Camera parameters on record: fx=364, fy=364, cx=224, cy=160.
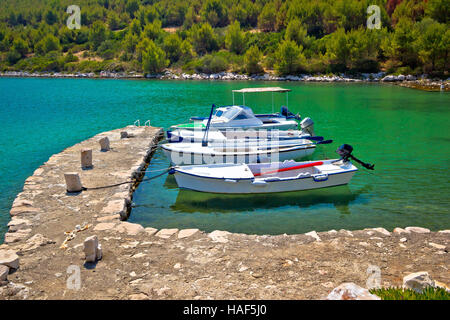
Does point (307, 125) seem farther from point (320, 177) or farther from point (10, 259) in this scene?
point (10, 259)

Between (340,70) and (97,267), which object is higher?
(340,70)

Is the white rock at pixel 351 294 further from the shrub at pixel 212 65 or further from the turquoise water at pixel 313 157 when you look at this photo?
the shrub at pixel 212 65

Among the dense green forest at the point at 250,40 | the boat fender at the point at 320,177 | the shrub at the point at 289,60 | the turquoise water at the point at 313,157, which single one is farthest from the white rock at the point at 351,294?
the shrub at the point at 289,60

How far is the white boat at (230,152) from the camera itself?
1666 cm

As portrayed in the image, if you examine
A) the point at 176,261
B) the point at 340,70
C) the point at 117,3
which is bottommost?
the point at 176,261

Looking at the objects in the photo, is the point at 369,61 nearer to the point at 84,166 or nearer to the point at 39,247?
the point at 84,166

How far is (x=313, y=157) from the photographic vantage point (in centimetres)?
2058

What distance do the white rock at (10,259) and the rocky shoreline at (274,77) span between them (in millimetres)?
57879

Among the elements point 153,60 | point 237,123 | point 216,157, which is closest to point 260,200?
point 216,157

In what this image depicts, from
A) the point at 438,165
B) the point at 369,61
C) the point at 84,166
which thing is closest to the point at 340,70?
the point at 369,61

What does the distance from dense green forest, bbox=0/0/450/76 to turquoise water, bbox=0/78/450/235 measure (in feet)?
101

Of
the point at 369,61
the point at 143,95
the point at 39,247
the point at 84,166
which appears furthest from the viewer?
the point at 369,61

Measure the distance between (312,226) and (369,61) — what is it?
235 feet
